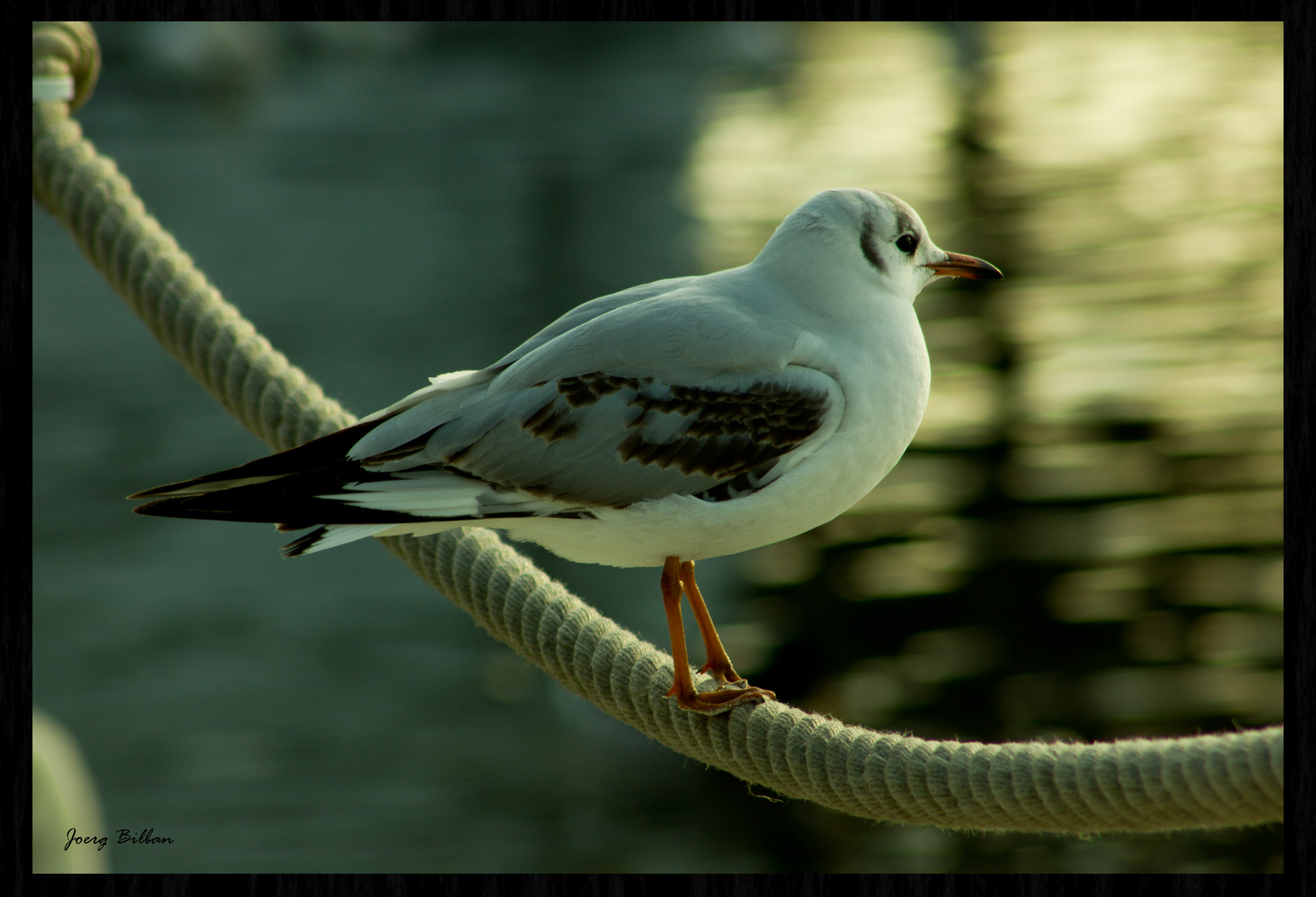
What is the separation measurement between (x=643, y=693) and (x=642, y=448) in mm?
448

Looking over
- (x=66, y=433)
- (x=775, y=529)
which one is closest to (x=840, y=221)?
(x=775, y=529)

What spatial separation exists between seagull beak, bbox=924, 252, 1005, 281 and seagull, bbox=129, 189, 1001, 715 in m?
0.31

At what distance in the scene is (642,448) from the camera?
6.68 feet

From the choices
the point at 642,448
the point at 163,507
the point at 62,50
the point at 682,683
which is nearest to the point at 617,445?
the point at 642,448

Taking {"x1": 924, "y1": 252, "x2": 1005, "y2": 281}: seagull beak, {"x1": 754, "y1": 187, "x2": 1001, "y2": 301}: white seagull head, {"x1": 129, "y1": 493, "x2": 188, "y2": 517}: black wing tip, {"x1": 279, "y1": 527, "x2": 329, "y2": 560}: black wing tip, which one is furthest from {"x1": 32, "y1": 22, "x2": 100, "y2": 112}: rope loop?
{"x1": 924, "y1": 252, "x2": 1005, "y2": 281}: seagull beak

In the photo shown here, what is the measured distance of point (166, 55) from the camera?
13.3 meters

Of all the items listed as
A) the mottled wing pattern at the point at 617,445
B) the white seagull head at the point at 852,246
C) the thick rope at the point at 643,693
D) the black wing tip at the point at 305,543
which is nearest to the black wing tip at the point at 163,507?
the black wing tip at the point at 305,543

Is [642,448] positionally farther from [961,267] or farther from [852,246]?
[961,267]

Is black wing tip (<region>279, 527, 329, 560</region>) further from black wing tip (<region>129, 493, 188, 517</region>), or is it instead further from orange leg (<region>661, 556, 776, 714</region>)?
orange leg (<region>661, 556, 776, 714</region>)

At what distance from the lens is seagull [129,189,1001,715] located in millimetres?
1994

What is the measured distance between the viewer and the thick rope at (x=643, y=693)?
1559 millimetres

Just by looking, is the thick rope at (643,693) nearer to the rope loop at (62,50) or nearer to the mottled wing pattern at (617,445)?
the rope loop at (62,50)

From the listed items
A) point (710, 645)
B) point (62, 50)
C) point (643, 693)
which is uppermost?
point (62, 50)

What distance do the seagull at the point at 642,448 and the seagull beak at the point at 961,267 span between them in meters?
0.31
